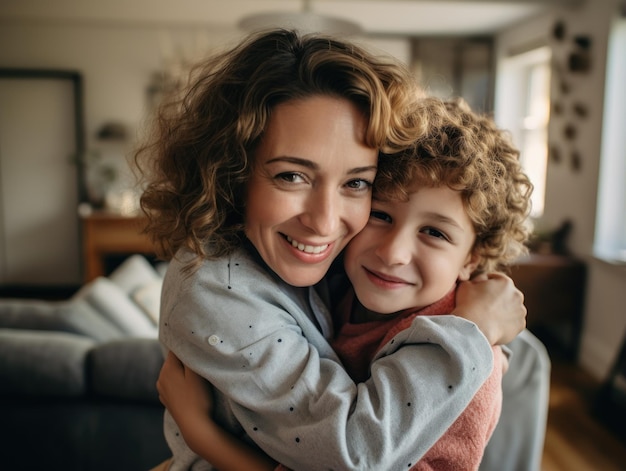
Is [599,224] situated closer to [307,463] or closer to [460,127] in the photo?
[460,127]

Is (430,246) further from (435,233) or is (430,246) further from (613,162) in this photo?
(613,162)

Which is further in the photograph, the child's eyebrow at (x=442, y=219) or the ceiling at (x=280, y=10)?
the ceiling at (x=280, y=10)

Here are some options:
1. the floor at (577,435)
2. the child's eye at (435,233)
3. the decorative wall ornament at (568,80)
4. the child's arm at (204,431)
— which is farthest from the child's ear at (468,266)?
the decorative wall ornament at (568,80)

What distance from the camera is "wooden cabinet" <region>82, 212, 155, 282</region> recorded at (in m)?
5.44

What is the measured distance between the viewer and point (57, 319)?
7.50 feet

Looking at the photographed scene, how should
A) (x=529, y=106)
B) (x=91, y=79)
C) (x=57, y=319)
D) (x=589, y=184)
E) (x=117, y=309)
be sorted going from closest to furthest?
(x=57, y=319) < (x=117, y=309) < (x=589, y=184) < (x=529, y=106) < (x=91, y=79)

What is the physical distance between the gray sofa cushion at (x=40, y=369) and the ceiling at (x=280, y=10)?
3.81 meters

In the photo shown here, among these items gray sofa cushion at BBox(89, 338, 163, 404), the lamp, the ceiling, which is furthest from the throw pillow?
the ceiling

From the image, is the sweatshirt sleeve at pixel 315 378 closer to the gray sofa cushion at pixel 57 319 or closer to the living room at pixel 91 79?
the gray sofa cushion at pixel 57 319

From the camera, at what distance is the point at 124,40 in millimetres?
6406

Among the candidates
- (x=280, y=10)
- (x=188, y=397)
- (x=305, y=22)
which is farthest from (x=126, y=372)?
(x=280, y=10)

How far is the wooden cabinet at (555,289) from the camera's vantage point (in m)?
4.20

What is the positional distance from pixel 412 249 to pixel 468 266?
18 centimetres

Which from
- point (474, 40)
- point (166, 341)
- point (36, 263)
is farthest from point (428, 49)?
point (166, 341)
